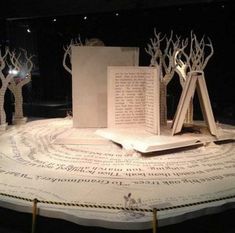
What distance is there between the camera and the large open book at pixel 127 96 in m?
4.35

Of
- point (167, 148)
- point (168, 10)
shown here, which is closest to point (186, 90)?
point (167, 148)

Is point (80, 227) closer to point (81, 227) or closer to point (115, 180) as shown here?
point (81, 227)

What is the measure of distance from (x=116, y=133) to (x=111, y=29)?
2483 mm

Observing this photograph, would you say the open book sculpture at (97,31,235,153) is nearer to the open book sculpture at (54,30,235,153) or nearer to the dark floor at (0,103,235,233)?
the open book sculpture at (54,30,235,153)

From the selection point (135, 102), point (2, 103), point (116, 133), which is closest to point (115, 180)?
point (116, 133)

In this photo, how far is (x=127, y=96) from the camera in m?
4.40

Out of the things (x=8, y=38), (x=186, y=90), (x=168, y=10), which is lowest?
(x=186, y=90)

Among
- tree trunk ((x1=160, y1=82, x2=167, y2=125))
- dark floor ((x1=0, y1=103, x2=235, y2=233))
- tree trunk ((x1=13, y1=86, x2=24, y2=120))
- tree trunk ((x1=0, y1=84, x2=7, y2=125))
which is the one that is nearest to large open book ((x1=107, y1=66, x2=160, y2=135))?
tree trunk ((x1=160, y1=82, x2=167, y2=125))

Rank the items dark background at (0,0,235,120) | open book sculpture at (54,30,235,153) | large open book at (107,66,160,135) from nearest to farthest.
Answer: open book sculpture at (54,30,235,153)
large open book at (107,66,160,135)
dark background at (0,0,235,120)

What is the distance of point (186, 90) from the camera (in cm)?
390

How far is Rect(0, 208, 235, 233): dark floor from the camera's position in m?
2.23

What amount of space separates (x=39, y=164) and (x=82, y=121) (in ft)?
5.51

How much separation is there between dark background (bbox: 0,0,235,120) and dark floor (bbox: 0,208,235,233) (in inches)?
137

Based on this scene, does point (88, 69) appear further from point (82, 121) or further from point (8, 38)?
point (8, 38)
